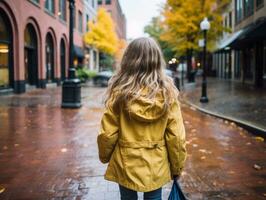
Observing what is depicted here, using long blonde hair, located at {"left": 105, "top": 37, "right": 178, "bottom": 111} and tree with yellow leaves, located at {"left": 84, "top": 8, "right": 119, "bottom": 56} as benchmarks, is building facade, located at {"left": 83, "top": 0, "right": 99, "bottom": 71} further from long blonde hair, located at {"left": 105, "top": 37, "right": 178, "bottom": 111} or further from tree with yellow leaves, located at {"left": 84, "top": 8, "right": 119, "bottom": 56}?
long blonde hair, located at {"left": 105, "top": 37, "right": 178, "bottom": 111}

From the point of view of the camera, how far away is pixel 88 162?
659 cm

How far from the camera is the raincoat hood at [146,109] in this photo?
2846 mm

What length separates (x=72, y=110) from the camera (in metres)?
14.2

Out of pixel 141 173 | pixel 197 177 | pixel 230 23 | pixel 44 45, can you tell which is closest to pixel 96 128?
pixel 197 177

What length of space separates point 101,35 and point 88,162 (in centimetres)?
4104

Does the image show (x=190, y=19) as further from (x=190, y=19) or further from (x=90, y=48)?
(x=90, y=48)

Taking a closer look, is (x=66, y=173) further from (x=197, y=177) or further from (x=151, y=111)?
(x=151, y=111)

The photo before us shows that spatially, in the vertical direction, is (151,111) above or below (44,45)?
below

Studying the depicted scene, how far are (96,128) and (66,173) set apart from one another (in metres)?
4.18

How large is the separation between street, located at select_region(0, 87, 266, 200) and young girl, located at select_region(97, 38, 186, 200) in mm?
2035

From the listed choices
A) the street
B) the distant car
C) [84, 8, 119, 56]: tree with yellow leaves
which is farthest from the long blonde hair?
[84, 8, 119, 56]: tree with yellow leaves

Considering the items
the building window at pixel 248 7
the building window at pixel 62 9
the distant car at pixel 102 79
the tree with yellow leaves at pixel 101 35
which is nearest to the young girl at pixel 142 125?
the building window at pixel 248 7

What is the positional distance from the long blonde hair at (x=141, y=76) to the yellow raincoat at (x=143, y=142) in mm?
57

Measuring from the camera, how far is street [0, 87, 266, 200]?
5113mm
